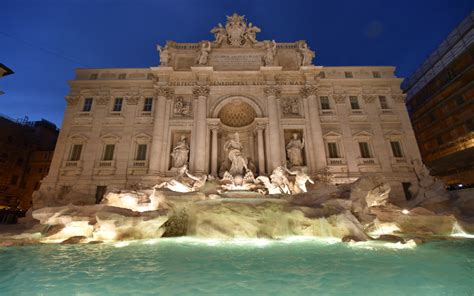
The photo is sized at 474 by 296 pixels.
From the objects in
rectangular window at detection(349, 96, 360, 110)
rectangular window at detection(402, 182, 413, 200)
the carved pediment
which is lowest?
rectangular window at detection(402, 182, 413, 200)

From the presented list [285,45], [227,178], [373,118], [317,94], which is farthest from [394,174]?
[285,45]

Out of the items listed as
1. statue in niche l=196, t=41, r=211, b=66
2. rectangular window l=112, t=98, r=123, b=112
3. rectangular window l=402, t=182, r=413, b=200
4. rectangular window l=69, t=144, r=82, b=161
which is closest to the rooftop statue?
statue in niche l=196, t=41, r=211, b=66

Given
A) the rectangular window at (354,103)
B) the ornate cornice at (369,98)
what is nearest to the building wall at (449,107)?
the ornate cornice at (369,98)

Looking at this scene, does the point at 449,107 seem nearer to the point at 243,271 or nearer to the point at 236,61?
the point at 236,61

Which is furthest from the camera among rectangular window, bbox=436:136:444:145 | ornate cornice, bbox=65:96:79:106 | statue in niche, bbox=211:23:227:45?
rectangular window, bbox=436:136:444:145

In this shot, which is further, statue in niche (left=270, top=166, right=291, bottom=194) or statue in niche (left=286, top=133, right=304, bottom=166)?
statue in niche (left=286, top=133, right=304, bottom=166)

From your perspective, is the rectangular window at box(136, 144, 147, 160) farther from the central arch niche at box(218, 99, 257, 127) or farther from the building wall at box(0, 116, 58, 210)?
the building wall at box(0, 116, 58, 210)

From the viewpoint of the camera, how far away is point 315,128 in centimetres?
2003

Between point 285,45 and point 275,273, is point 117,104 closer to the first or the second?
point 285,45

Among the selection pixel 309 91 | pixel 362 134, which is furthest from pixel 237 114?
pixel 362 134

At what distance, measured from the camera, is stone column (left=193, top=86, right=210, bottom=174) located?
18.5m

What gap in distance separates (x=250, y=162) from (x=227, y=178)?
12.6 feet

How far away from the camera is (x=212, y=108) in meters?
20.7

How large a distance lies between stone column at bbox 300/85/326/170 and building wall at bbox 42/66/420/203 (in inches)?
3.3
